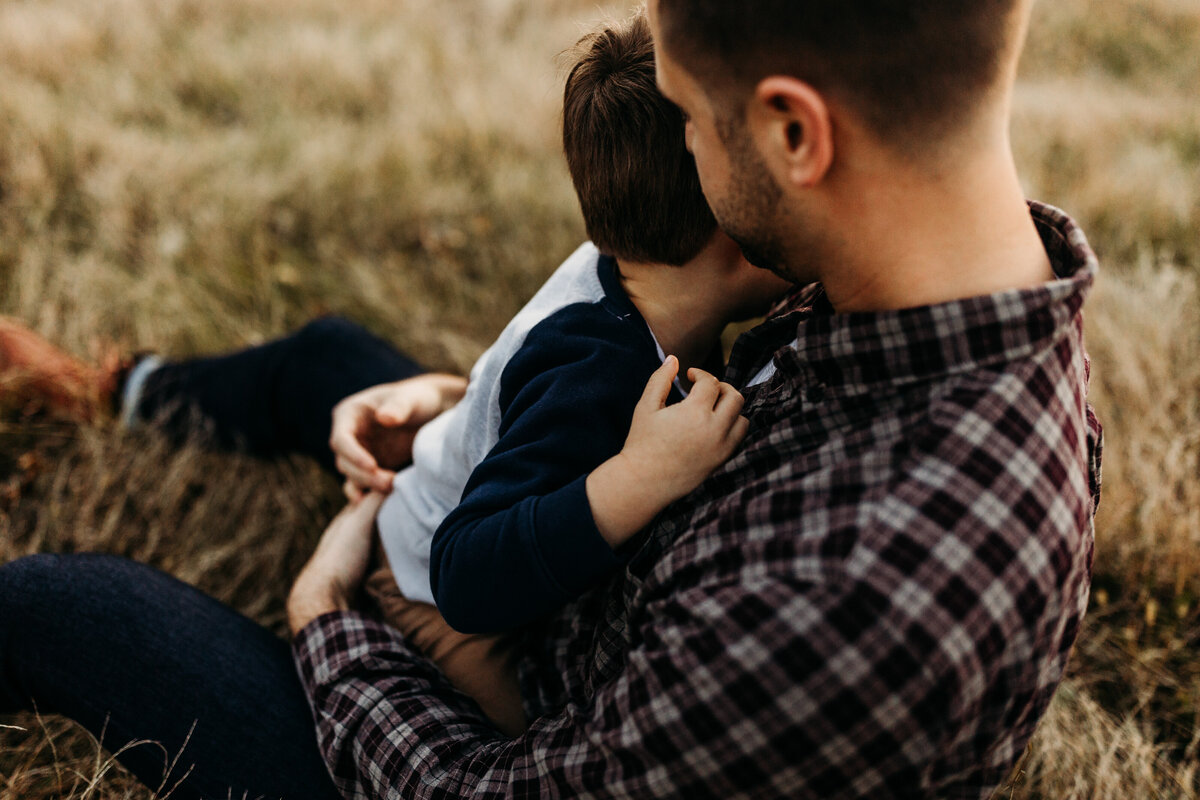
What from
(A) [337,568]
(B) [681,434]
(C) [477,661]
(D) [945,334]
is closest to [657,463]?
(B) [681,434]

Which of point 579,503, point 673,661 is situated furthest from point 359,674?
point 673,661

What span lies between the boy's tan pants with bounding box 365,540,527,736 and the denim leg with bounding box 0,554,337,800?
258mm

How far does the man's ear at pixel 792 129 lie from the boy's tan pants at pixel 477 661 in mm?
1063

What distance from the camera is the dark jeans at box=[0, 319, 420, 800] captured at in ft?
4.77

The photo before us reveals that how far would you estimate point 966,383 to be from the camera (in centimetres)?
105

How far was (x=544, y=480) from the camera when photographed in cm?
132

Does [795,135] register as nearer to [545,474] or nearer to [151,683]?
[545,474]

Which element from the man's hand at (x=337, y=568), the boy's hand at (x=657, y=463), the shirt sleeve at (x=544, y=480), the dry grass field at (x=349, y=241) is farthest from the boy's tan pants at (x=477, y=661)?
the dry grass field at (x=349, y=241)

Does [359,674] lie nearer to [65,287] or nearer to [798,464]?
[798,464]

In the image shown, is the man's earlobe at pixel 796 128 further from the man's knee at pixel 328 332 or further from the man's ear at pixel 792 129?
the man's knee at pixel 328 332

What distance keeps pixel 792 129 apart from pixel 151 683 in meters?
1.45

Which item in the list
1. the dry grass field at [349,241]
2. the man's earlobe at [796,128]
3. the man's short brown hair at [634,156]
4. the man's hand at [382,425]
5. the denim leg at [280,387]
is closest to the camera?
the man's earlobe at [796,128]

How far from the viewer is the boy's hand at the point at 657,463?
4.13 feet

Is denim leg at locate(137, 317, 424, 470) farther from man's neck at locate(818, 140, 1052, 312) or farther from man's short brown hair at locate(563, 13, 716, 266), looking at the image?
man's neck at locate(818, 140, 1052, 312)
